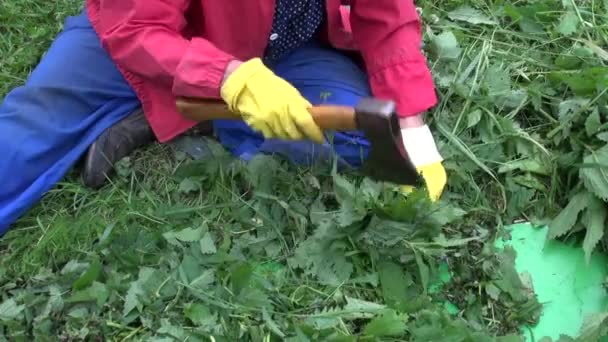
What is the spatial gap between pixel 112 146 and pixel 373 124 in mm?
761

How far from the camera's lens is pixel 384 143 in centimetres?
137

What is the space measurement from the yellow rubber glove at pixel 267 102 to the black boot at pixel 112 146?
18.0 inches

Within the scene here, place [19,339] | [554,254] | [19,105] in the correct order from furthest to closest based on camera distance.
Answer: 1. [19,105]
2. [554,254]
3. [19,339]

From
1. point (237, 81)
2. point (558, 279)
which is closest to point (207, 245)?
point (237, 81)

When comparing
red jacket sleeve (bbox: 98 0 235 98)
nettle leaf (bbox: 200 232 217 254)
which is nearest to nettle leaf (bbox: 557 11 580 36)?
red jacket sleeve (bbox: 98 0 235 98)

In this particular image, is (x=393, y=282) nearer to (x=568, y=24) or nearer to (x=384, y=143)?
(x=384, y=143)

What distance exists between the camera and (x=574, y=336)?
5.01ft

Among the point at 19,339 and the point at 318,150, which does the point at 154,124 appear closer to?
the point at 318,150

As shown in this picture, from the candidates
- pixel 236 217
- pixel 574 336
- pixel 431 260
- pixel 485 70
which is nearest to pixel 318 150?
pixel 236 217

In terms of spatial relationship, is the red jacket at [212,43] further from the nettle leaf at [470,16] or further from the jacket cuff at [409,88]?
the nettle leaf at [470,16]

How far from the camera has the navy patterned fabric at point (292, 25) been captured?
1.67m

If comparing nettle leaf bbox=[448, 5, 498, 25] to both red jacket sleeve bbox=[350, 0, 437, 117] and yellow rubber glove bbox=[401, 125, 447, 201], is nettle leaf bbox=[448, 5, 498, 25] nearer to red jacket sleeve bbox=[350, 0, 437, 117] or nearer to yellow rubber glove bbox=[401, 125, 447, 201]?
red jacket sleeve bbox=[350, 0, 437, 117]

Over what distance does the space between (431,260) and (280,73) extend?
62 cm

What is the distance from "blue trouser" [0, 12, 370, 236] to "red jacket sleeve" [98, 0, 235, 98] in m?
0.27
